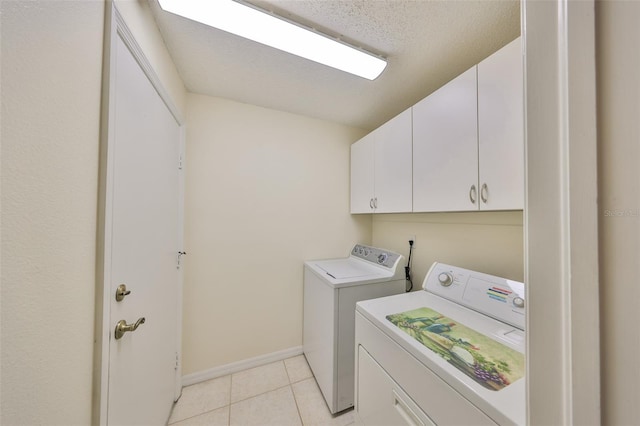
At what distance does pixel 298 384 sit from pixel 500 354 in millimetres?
1527

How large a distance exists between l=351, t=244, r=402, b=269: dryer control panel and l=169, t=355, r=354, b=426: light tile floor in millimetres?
1102

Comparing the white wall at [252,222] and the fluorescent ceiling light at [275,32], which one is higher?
the fluorescent ceiling light at [275,32]

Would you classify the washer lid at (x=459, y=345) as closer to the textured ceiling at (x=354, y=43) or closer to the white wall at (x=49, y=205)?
the white wall at (x=49, y=205)

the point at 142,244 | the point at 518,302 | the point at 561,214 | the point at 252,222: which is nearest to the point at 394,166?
the point at 518,302

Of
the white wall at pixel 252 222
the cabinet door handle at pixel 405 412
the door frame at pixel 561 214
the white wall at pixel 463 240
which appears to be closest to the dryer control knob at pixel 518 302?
the white wall at pixel 463 240

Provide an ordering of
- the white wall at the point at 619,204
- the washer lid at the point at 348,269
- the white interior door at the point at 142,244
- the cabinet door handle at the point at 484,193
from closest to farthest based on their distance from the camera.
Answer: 1. the white wall at the point at 619,204
2. the white interior door at the point at 142,244
3. the cabinet door handle at the point at 484,193
4. the washer lid at the point at 348,269

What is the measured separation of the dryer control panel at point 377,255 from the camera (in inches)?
68.8

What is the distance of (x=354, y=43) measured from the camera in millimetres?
1246

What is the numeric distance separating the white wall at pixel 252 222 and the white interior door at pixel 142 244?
0.26 m

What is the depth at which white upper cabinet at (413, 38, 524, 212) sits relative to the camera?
0.96 metres

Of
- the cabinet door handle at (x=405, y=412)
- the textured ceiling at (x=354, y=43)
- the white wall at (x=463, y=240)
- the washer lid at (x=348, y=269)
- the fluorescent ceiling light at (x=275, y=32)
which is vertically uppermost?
the textured ceiling at (x=354, y=43)

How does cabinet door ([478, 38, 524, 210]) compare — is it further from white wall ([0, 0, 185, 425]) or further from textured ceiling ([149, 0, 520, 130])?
white wall ([0, 0, 185, 425])

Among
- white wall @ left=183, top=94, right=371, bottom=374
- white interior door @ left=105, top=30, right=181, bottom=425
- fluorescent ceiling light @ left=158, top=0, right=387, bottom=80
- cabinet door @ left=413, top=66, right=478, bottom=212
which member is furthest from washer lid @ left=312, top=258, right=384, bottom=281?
fluorescent ceiling light @ left=158, top=0, right=387, bottom=80

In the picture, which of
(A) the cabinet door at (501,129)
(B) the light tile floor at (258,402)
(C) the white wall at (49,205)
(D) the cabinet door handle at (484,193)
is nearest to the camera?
(C) the white wall at (49,205)
